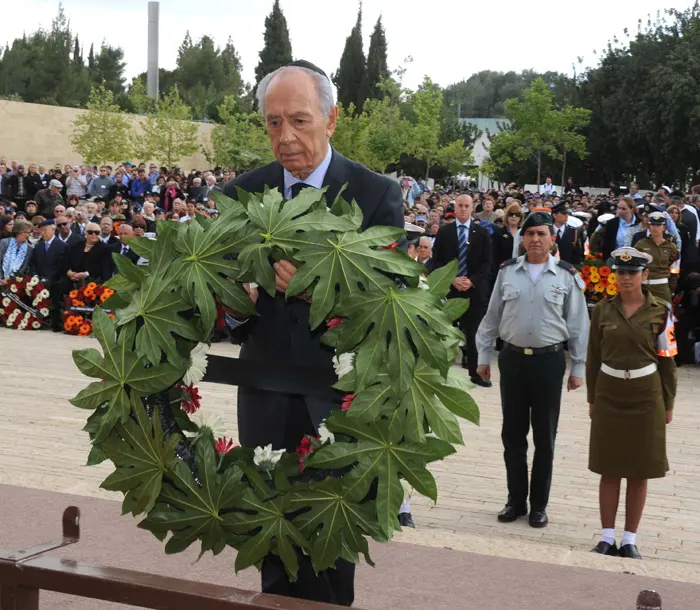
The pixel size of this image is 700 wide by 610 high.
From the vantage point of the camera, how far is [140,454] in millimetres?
2855

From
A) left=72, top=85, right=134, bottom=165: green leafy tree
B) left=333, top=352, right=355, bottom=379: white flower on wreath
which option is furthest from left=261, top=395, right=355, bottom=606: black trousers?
left=72, top=85, right=134, bottom=165: green leafy tree

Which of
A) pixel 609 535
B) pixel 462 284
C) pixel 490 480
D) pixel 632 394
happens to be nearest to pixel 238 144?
pixel 462 284

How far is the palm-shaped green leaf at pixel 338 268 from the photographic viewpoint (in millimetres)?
2727

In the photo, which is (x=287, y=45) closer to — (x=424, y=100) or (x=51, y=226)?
(x=424, y=100)

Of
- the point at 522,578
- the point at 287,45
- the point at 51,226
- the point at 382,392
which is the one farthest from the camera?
the point at 287,45

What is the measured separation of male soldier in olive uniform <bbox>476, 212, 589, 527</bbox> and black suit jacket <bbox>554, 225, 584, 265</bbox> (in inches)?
290

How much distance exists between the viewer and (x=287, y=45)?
8325 cm

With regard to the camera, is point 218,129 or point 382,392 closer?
point 382,392

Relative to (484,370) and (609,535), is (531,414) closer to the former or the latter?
(484,370)

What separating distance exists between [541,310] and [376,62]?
82.3 metres

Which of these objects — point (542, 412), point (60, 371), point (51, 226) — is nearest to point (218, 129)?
point (51, 226)

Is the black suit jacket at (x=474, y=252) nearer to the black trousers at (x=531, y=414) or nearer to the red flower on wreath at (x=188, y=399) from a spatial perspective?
the black trousers at (x=531, y=414)

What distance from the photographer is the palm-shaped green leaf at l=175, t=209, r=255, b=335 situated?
2.81 meters

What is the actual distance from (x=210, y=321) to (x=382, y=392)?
520 millimetres
